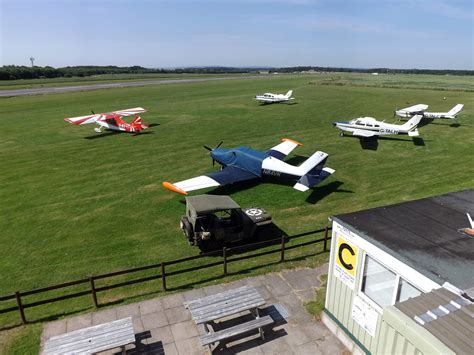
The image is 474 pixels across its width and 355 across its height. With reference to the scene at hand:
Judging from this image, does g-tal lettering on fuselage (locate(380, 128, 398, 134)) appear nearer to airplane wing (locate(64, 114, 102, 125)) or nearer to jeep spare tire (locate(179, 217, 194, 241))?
jeep spare tire (locate(179, 217, 194, 241))

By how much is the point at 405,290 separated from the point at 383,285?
2.33 feet

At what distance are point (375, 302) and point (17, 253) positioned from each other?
14.6 meters

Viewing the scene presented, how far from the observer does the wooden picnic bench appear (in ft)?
26.2

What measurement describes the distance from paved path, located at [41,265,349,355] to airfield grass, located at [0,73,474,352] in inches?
24.7

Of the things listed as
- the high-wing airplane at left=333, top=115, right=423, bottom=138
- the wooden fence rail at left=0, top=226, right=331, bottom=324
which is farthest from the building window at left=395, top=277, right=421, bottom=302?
the high-wing airplane at left=333, top=115, right=423, bottom=138

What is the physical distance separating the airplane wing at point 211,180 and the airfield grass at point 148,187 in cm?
89

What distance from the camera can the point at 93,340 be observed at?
8250 mm

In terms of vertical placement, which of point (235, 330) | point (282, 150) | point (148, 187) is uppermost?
point (282, 150)

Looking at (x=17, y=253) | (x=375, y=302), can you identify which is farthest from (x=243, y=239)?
(x=17, y=253)

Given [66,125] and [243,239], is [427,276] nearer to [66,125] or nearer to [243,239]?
[243,239]

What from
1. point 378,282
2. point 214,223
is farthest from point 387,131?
point 378,282

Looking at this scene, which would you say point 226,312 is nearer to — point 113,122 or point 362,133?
point 362,133

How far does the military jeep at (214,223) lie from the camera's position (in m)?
12.6

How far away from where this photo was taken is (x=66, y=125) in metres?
41.3
